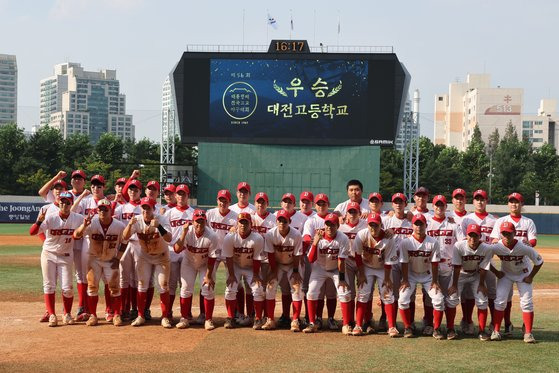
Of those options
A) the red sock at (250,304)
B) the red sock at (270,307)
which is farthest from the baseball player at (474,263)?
the red sock at (250,304)

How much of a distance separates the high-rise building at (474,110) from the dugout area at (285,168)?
84.1 metres

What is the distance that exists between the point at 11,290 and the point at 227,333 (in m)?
5.72

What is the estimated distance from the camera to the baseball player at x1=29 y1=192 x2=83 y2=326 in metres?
10.4

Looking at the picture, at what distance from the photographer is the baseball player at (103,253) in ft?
34.0

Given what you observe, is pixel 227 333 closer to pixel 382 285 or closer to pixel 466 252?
pixel 382 285

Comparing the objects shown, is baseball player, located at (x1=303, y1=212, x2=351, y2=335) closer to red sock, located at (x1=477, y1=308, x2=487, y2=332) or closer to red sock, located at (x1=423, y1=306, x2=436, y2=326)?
red sock, located at (x1=423, y1=306, x2=436, y2=326)

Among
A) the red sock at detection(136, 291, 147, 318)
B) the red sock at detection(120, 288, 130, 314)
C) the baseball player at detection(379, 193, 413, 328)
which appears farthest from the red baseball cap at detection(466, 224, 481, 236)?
the red sock at detection(120, 288, 130, 314)

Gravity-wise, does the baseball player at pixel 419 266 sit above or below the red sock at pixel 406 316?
above

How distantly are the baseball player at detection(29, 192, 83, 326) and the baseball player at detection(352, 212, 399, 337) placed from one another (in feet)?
12.5

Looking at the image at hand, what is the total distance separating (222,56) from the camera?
40.6m

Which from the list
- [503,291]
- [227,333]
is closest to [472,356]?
[503,291]

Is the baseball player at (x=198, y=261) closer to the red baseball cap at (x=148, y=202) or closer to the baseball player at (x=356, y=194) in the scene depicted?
the red baseball cap at (x=148, y=202)

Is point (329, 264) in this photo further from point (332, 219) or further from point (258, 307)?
point (258, 307)

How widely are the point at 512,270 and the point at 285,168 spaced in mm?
32163
